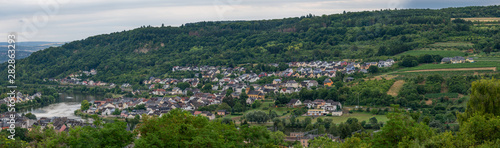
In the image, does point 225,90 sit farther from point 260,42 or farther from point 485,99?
point 485,99

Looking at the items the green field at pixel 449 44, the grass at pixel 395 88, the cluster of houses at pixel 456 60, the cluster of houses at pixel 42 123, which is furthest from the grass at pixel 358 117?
the green field at pixel 449 44

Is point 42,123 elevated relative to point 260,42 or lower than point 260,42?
lower

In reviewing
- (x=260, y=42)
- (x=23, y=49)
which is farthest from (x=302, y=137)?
(x=23, y=49)

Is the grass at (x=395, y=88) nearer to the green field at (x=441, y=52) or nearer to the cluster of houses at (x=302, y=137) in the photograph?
the cluster of houses at (x=302, y=137)

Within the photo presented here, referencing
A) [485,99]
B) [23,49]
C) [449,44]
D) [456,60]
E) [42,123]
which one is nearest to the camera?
[485,99]

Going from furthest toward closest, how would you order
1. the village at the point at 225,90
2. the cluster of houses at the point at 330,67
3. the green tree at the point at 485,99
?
the cluster of houses at the point at 330,67
the village at the point at 225,90
the green tree at the point at 485,99

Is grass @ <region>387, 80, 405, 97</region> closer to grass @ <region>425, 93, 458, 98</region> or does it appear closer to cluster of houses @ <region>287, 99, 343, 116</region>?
grass @ <region>425, 93, 458, 98</region>

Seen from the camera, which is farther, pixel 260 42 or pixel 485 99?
pixel 260 42

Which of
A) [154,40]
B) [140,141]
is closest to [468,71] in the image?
[140,141]
